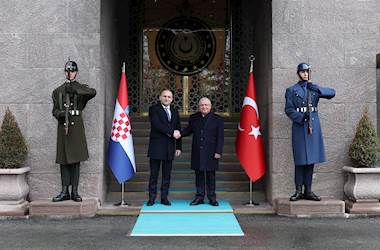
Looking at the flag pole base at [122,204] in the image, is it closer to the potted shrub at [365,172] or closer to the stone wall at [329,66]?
the stone wall at [329,66]

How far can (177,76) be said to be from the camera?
1213cm

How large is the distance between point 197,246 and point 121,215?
2.19 metres

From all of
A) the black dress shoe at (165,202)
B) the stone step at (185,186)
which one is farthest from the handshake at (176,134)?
the stone step at (185,186)

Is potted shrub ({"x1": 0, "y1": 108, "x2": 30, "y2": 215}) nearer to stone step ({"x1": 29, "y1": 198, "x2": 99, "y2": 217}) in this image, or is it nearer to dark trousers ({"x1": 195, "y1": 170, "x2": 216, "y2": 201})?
stone step ({"x1": 29, "y1": 198, "x2": 99, "y2": 217})

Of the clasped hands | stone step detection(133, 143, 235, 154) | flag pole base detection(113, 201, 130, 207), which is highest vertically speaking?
the clasped hands

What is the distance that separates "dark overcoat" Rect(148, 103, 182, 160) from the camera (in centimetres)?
771

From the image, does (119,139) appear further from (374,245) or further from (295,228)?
(374,245)

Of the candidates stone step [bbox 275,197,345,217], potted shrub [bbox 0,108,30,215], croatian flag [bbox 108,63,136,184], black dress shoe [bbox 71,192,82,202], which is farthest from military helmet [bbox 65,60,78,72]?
stone step [bbox 275,197,345,217]

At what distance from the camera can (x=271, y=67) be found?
793 centimetres

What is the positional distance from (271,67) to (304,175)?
183 cm

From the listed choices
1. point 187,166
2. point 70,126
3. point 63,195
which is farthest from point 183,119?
point 63,195

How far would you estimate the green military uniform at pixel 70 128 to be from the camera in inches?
287

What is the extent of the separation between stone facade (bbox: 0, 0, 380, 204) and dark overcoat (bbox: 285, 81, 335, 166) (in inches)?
18.8

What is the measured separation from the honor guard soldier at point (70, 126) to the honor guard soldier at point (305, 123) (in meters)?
3.06
